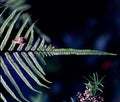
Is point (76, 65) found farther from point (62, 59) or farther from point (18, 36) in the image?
point (18, 36)

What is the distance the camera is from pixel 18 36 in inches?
29.9

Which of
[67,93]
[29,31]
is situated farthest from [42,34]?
[67,93]

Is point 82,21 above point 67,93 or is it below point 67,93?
above

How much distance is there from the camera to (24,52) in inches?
29.8

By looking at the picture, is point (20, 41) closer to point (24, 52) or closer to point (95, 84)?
point (24, 52)

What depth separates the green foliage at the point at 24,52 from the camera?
29.6 inches

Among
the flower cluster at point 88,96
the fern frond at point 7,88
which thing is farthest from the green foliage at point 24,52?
the flower cluster at point 88,96

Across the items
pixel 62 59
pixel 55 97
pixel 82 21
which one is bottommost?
pixel 55 97

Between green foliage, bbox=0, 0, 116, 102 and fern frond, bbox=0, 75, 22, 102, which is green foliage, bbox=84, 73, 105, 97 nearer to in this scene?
green foliage, bbox=0, 0, 116, 102

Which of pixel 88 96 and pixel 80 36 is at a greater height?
pixel 80 36

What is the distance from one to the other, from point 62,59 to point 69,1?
0.17 meters

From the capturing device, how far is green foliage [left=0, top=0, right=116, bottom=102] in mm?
751

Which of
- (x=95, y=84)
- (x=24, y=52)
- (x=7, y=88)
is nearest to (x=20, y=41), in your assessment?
(x=24, y=52)

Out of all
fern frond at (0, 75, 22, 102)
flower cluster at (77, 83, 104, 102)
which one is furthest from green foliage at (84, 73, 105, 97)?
fern frond at (0, 75, 22, 102)
